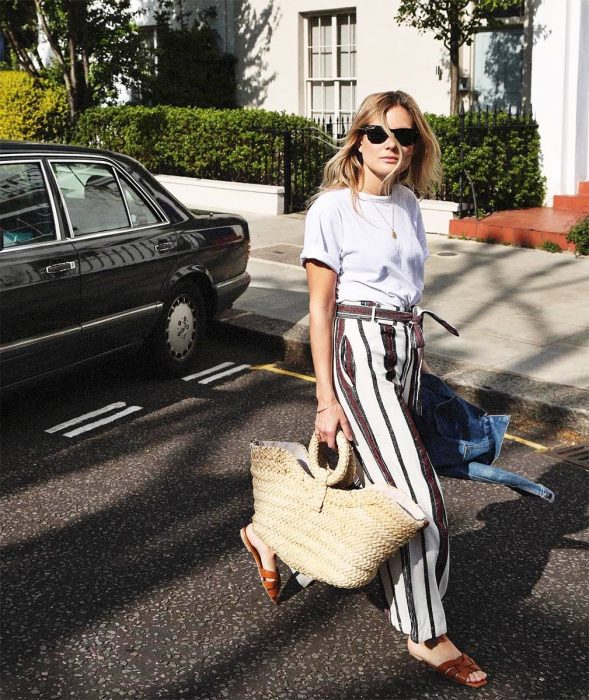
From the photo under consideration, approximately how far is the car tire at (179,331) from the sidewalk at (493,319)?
0.90 m

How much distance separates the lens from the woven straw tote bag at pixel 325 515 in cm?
303

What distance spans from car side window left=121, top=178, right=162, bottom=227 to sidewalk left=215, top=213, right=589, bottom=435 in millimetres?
1608

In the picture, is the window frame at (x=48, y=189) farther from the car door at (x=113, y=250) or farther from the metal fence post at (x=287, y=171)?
the metal fence post at (x=287, y=171)

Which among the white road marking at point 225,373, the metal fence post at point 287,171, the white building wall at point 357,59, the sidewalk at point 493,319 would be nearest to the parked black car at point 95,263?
the white road marking at point 225,373

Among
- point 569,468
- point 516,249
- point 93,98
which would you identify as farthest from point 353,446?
point 93,98

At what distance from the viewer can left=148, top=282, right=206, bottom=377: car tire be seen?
6766 millimetres

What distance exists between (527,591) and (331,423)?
136 cm

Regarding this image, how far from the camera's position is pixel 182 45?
18.2 meters

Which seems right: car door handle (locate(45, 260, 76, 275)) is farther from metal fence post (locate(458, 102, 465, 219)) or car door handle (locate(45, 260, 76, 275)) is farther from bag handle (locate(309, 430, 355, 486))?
metal fence post (locate(458, 102, 465, 219))

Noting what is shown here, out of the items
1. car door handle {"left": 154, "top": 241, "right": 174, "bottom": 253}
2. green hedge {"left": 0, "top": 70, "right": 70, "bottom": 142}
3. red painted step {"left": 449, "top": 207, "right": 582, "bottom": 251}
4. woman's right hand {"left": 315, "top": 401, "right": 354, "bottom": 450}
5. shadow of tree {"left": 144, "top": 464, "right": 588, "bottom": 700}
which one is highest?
green hedge {"left": 0, "top": 70, "right": 70, "bottom": 142}

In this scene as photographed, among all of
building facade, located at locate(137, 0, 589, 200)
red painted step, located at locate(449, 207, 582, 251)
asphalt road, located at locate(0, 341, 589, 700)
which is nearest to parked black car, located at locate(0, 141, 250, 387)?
asphalt road, located at locate(0, 341, 589, 700)

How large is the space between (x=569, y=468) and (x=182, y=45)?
49.1 ft

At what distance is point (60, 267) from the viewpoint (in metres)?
5.79

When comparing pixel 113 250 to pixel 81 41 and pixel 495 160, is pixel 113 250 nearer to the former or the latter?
pixel 495 160
